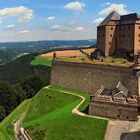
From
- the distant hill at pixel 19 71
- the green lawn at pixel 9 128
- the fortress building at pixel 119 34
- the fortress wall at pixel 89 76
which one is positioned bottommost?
the distant hill at pixel 19 71

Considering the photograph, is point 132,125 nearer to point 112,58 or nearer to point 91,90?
point 91,90

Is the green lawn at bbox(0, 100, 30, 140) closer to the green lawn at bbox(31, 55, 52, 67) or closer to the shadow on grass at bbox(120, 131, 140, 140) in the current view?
the shadow on grass at bbox(120, 131, 140, 140)

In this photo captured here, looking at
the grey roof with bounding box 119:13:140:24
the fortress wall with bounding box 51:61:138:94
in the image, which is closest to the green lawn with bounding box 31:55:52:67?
the fortress wall with bounding box 51:61:138:94

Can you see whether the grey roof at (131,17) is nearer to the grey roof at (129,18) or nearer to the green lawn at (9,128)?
the grey roof at (129,18)

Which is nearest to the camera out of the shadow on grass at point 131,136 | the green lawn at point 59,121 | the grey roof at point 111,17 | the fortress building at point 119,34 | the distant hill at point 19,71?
the shadow on grass at point 131,136

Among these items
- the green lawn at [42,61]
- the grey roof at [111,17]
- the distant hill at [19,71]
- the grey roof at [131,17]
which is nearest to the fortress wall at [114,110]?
the grey roof at [131,17]

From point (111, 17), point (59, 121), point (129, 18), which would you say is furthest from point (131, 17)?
point (59, 121)

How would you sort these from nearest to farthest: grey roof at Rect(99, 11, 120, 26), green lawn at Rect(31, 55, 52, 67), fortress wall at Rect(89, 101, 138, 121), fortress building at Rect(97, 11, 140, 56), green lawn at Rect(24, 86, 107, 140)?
green lawn at Rect(24, 86, 107, 140), fortress wall at Rect(89, 101, 138, 121), fortress building at Rect(97, 11, 140, 56), grey roof at Rect(99, 11, 120, 26), green lawn at Rect(31, 55, 52, 67)

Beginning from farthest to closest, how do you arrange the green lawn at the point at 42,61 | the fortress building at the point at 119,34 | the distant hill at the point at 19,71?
the green lawn at the point at 42,61, the distant hill at the point at 19,71, the fortress building at the point at 119,34
